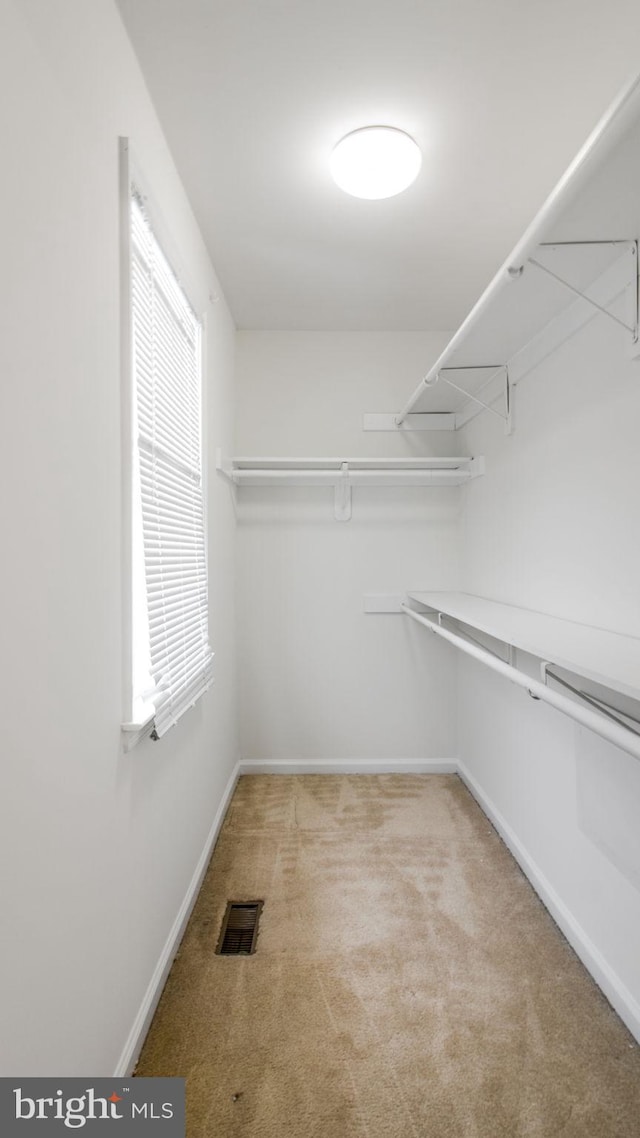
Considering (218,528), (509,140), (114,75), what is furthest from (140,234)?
(218,528)

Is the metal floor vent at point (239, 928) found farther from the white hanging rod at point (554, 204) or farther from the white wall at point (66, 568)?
the white hanging rod at point (554, 204)

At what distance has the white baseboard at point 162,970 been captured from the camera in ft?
4.40

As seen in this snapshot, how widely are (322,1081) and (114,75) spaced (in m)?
2.38

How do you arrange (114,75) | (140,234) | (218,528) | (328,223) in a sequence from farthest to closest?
(218,528) → (328,223) → (140,234) → (114,75)

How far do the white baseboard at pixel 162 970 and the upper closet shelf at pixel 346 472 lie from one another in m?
1.64

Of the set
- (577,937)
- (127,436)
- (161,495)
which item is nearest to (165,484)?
(161,495)

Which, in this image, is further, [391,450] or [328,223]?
[391,450]

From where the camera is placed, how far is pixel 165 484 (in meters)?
1.72

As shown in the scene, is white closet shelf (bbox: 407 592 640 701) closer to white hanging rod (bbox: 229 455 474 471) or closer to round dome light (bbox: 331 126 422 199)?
white hanging rod (bbox: 229 455 474 471)

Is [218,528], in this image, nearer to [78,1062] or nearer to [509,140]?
[509,140]

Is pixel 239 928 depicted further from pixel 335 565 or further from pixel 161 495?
pixel 335 565

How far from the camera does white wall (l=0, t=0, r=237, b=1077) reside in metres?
0.86

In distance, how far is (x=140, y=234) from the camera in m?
1.51

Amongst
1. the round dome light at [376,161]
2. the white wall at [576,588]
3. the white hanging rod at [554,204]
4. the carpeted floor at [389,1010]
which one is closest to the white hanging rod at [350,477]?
the white wall at [576,588]
